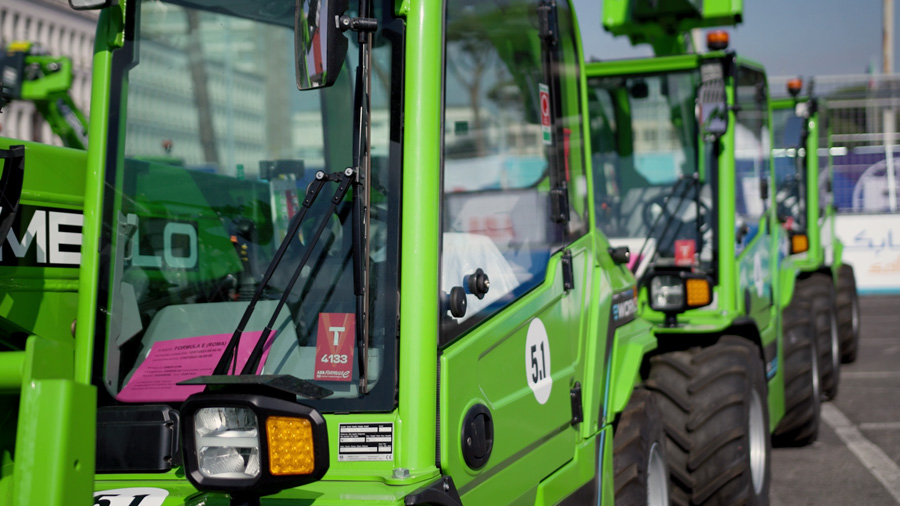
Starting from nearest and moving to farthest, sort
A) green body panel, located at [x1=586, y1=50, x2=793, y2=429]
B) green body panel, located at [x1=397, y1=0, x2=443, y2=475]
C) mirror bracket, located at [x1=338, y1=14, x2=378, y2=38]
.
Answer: mirror bracket, located at [x1=338, y1=14, x2=378, y2=38]
green body panel, located at [x1=397, y1=0, x2=443, y2=475]
green body panel, located at [x1=586, y1=50, x2=793, y2=429]

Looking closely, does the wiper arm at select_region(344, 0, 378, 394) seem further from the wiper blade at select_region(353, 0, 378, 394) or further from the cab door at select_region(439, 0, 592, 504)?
the cab door at select_region(439, 0, 592, 504)

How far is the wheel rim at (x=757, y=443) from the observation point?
16.9ft

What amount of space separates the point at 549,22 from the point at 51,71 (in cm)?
303

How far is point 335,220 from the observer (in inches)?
95.1

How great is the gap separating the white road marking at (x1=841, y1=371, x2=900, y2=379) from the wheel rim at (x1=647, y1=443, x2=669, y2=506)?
670 centimetres

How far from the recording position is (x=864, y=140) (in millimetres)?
18125

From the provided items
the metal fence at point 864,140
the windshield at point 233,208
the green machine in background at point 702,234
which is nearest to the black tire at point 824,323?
the green machine in background at point 702,234

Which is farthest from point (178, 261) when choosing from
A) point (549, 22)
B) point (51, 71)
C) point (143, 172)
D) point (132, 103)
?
point (51, 71)

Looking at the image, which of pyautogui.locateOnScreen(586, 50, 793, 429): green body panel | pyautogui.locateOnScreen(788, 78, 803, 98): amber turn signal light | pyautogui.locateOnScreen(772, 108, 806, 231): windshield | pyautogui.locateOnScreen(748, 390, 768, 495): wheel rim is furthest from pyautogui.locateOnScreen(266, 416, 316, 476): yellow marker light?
pyautogui.locateOnScreen(788, 78, 803, 98): amber turn signal light

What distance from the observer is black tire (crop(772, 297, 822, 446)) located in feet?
21.7

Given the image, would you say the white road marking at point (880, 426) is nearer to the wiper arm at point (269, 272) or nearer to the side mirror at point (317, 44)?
the wiper arm at point (269, 272)

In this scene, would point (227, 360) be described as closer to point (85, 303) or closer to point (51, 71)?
point (85, 303)

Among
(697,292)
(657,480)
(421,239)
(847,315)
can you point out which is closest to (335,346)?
(421,239)

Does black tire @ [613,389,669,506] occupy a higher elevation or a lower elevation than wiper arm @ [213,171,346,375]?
lower
